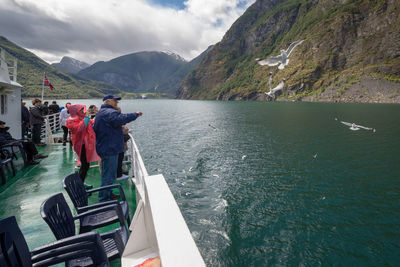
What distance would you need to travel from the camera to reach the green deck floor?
3.37 meters

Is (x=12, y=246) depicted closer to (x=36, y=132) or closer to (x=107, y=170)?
(x=107, y=170)

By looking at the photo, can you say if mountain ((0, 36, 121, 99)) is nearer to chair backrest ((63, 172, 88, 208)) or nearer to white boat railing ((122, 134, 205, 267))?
chair backrest ((63, 172, 88, 208))

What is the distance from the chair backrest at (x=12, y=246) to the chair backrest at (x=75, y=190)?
48.8 inches

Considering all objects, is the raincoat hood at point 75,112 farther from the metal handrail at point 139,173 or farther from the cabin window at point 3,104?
the cabin window at point 3,104

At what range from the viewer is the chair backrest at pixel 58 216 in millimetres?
1971

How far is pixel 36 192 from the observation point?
15.4ft

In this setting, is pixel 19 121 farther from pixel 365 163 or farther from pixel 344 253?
pixel 365 163

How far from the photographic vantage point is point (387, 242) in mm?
5570

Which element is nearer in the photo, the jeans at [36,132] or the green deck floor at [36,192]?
the green deck floor at [36,192]

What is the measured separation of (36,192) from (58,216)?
3384 mm

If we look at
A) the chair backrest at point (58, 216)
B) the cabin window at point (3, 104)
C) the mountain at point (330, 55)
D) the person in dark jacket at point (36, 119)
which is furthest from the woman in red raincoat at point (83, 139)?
the mountain at point (330, 55)

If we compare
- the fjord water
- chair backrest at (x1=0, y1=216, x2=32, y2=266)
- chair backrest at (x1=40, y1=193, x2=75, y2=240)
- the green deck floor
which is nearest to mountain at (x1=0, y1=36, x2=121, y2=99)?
the green deck floor

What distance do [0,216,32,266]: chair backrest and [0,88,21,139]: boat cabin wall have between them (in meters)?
7.61

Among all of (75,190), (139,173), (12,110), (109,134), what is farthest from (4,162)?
(12,110)
